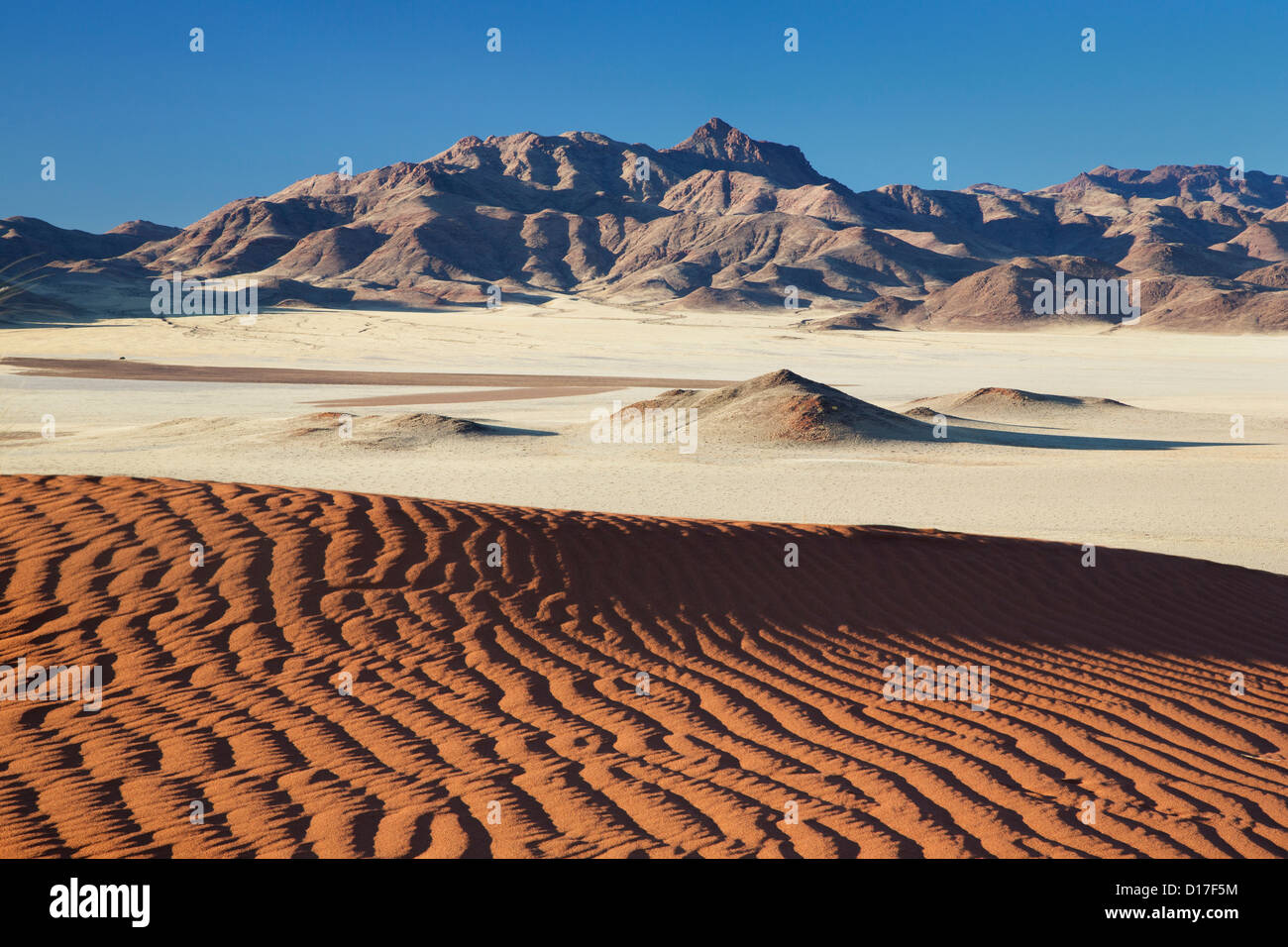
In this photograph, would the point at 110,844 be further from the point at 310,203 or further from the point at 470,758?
the point at 310,203

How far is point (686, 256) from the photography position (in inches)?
5876

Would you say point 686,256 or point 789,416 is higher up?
point 686,256

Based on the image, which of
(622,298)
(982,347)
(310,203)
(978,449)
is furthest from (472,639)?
(310,203)

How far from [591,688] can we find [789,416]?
19.2 meters

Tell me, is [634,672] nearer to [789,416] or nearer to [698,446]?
[698,446]

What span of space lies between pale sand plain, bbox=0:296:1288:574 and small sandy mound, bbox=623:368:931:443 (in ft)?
2.32

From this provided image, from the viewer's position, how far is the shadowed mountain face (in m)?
103

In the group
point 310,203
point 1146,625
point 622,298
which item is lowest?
point 1146,625

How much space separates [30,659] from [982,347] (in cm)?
7316

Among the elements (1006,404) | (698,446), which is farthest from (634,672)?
(1006,404)

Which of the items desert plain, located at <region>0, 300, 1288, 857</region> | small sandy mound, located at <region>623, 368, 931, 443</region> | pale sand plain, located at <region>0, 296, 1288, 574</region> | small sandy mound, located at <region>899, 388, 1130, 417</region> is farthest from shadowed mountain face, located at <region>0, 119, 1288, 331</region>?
desert plain, located at <region>0, 300, 1288, 857</region>

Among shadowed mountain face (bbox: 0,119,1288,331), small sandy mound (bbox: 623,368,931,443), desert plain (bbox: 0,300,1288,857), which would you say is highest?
shadowed mountain face (bbox: 0,119,1288,331)

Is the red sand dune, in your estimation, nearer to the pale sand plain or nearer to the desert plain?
the desert plain
